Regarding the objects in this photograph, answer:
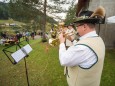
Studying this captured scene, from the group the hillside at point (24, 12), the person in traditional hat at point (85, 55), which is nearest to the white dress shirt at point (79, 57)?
the person in traditional hat at point (85, 55)

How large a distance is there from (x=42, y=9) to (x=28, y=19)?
9.44ft

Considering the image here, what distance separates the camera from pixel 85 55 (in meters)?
2.15

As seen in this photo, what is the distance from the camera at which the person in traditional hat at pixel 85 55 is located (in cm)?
215

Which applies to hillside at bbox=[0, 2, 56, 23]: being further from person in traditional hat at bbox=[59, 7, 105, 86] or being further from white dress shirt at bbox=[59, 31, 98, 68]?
white dress shirt at bbox=[59, 31, 98, 68]

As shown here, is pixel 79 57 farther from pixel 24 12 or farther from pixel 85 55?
pixel 24 12

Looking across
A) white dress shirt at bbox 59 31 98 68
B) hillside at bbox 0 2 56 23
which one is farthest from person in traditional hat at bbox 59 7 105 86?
hillside at bbox 0 2 56 23

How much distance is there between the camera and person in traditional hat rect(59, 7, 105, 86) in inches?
84.8

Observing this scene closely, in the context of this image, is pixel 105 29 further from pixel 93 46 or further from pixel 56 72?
pixel 93 46

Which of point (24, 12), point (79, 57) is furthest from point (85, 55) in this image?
point (24, 12)

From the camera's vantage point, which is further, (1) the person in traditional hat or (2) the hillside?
(2) the hillside

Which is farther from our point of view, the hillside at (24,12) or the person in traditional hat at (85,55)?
the hillside at (24,12)

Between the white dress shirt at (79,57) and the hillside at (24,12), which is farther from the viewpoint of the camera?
the hillside at (24,12)

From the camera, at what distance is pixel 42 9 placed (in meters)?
24.0

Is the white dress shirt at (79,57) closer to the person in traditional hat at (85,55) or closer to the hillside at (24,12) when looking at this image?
the person in traditional hat at (85,55)
